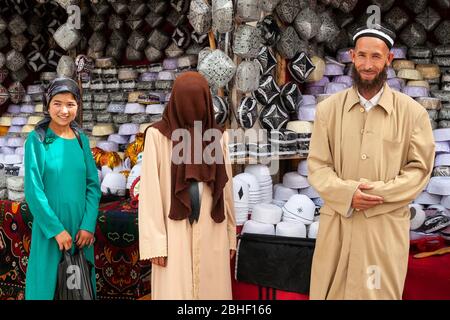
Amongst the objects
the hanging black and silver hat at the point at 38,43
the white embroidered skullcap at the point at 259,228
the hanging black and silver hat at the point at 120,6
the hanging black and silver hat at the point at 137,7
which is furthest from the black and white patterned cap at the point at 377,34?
the hanging black and silver hat at the point at 38,43

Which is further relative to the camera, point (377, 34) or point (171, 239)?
point (171, 239)

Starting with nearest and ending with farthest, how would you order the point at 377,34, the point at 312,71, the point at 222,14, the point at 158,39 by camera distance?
the point at 377,34 < the point at 222,14 < the point at 312,71 < the point at 158,39

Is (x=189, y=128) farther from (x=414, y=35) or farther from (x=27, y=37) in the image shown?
(x=27, y=37)

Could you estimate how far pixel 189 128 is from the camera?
204 centimetres

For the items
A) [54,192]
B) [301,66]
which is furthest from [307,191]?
[54,192]

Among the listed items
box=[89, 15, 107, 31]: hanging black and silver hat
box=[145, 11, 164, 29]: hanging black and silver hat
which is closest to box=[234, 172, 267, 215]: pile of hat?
box=[145, 11, 164, 29]: hanging black and silver hat

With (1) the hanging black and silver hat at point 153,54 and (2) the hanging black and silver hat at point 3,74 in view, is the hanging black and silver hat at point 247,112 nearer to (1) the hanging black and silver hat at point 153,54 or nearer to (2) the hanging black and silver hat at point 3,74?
(1) the hanging black and silver hat at point 153,54

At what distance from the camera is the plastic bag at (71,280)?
88.0 inches

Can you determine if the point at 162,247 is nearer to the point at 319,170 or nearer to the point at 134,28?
the point at 319,170

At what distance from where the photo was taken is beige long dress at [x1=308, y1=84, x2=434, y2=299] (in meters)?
1.91

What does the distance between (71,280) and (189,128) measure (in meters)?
0.89

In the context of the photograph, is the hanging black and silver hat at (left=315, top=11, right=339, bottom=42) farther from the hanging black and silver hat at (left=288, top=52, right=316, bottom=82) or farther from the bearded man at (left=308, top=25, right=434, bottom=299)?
the bearded man at (left=308, top=25, right=434, bottom=299)
